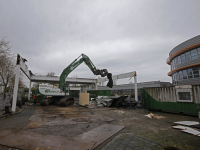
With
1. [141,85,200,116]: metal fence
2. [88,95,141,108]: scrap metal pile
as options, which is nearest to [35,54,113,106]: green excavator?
[88,95,141,108]: scrap metal pile

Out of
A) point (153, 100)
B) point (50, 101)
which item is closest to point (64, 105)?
point (50, 101)

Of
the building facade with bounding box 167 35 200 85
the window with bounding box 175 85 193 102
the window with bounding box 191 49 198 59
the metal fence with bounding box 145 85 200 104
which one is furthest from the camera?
the window with bounding box 191 49 198 59

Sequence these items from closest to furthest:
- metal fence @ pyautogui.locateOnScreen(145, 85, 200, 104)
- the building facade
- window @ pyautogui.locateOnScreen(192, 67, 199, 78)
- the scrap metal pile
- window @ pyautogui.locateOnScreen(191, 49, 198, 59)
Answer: metal fence @ pyautogui.locateOnScreen(145, 85, 200, 104), the scrap metal pile, the building facade, window @ pyautogui.locateOnScreen(192, 67, 199, 78), window @ pyautogui.locateOnScreen(191, 49, 198, 59)

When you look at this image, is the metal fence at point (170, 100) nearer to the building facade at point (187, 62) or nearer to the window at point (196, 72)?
the building facade at point (187, 62)

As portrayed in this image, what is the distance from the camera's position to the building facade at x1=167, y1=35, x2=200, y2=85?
21.4 metres

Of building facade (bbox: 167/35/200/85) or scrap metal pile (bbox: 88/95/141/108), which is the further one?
building facade (bbox: 167/35/200/85)

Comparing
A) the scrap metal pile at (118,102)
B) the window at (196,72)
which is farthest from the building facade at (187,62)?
the scrap metal pile at (118,102)

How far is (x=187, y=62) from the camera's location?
22.9 metres

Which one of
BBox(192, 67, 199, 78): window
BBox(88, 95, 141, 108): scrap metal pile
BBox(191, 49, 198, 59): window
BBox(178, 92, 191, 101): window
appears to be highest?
BBox(191, 49, 198, 59): window

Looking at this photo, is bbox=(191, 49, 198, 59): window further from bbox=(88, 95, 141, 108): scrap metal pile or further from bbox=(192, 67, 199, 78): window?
bbox=(88, 95, 141, 108): scrap metal pile

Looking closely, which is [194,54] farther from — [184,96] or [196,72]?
[184,96]

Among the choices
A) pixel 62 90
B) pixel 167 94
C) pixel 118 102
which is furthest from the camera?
pixel 62 90

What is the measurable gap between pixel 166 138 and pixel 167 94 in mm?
6828

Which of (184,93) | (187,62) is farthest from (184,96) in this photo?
(187,62)
